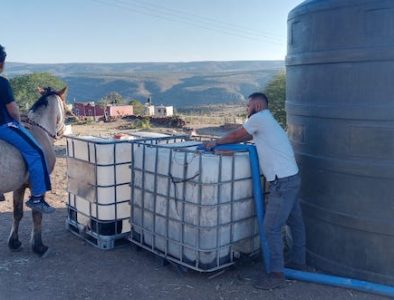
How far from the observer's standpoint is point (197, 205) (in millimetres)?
4711

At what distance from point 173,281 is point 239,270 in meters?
0.82

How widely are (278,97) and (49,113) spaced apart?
18336 mm

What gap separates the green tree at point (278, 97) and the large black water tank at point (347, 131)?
1549 cm

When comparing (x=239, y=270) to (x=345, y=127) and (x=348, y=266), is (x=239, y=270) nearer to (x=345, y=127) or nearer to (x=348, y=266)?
(x=348, y=266)

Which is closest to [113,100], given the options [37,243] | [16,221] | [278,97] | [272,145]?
[278,97]

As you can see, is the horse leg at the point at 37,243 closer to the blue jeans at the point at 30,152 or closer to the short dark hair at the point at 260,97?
the blue jeans at the point at 30,152

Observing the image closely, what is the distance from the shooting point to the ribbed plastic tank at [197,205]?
4.71 metres

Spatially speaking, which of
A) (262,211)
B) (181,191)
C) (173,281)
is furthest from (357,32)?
(173,281)

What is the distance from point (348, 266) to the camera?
15.9 ft

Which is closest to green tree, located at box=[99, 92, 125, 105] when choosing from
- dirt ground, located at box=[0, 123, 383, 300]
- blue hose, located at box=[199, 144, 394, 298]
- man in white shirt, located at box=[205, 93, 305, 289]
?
dirt ground, located at box=[0, 123, 383, 300]

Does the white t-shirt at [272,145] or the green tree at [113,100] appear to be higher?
the green tree at [113,100]

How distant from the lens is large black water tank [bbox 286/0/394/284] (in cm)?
438

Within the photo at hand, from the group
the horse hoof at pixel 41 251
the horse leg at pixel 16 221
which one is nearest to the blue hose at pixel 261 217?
the horse hoof at pixel 41 251

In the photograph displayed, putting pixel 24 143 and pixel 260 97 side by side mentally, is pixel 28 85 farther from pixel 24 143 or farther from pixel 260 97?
Result: pixel 260 97
